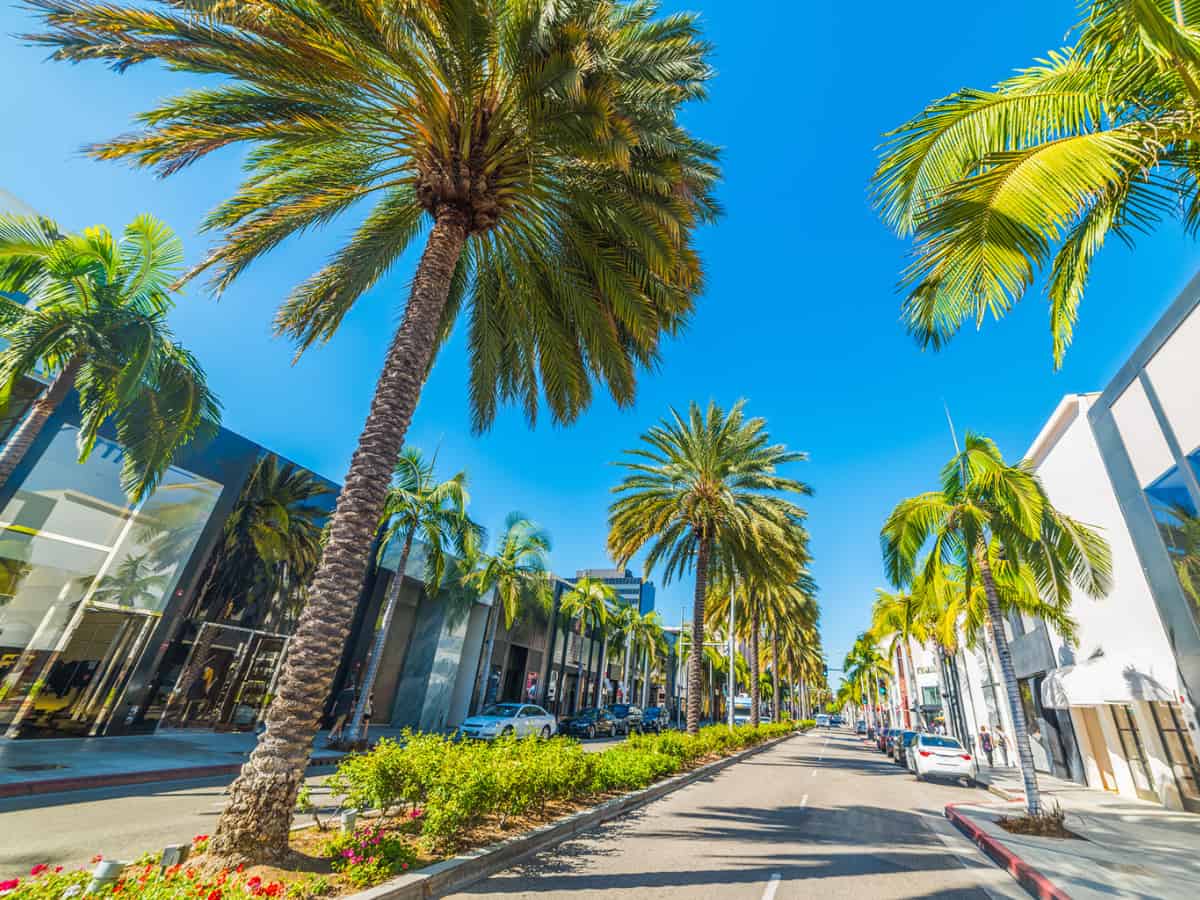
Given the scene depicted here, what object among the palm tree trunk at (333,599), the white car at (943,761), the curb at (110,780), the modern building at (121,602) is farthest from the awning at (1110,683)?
the modern building at (121,602)

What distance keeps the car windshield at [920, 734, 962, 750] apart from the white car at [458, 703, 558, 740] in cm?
1441

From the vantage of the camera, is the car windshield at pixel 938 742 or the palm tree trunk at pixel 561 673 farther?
the palm tree trunk at pixel 561 673

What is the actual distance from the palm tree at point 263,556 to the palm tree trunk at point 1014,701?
19.8m

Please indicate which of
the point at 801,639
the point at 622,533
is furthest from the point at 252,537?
the point at 801,639

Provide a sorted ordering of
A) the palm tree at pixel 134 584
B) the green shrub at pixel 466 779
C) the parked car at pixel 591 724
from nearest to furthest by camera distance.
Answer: the green shrub at pixel 466 779 → the palm tree at pixel 134 584 → the parked car at pixel 591 724

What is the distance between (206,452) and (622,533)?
1355cm

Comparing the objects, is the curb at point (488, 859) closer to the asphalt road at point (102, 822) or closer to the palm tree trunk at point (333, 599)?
the palm tree trunk at point (333, 599)

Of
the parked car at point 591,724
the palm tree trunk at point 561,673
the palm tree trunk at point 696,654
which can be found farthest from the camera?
the palm tree trunk at point 561,673

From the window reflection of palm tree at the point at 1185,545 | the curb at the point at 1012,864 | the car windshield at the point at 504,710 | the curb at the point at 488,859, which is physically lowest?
the curb at the point at 488,859

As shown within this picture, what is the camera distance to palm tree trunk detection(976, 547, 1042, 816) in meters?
10.3

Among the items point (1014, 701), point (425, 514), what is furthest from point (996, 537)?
point (425, 514)

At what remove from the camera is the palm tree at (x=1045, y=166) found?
423 cm

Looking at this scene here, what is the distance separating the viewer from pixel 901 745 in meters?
27.3

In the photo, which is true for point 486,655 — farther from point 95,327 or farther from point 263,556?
point 95,327
